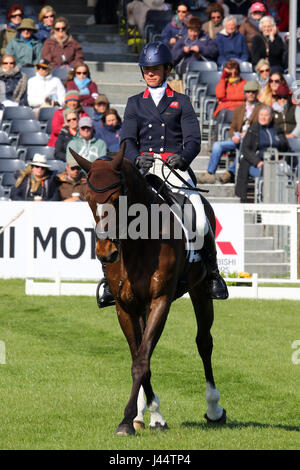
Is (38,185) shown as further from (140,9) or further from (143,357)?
(143,357)

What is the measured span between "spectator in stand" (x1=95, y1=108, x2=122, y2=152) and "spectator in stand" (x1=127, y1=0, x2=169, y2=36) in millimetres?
5600

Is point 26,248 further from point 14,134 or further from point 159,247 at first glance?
point 159,247

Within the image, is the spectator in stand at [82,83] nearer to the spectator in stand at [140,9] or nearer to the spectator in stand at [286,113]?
the spectator in stand at [286,113]

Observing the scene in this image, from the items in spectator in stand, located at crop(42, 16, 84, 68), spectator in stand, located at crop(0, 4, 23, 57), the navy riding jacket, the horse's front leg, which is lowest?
the horse's front leg

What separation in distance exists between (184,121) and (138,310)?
1.83 meters

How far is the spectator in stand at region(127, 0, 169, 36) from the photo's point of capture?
26359 millimetres

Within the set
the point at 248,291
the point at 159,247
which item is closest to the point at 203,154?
the point at 248,291

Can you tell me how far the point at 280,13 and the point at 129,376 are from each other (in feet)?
59.2

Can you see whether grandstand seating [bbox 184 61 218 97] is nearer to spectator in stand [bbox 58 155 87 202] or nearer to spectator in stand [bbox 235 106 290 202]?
spectator in stand [bbox 235 106 290 202]

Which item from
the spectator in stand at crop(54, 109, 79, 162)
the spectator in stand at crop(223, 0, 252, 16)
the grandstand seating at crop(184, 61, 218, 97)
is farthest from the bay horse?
the spectator in stand at crop(223, 0, 252, 16)

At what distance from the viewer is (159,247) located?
8.70 metres

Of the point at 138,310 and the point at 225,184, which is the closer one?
the point at 138,310

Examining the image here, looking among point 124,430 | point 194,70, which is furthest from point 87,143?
point 124,430

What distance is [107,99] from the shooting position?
72.8 feet
